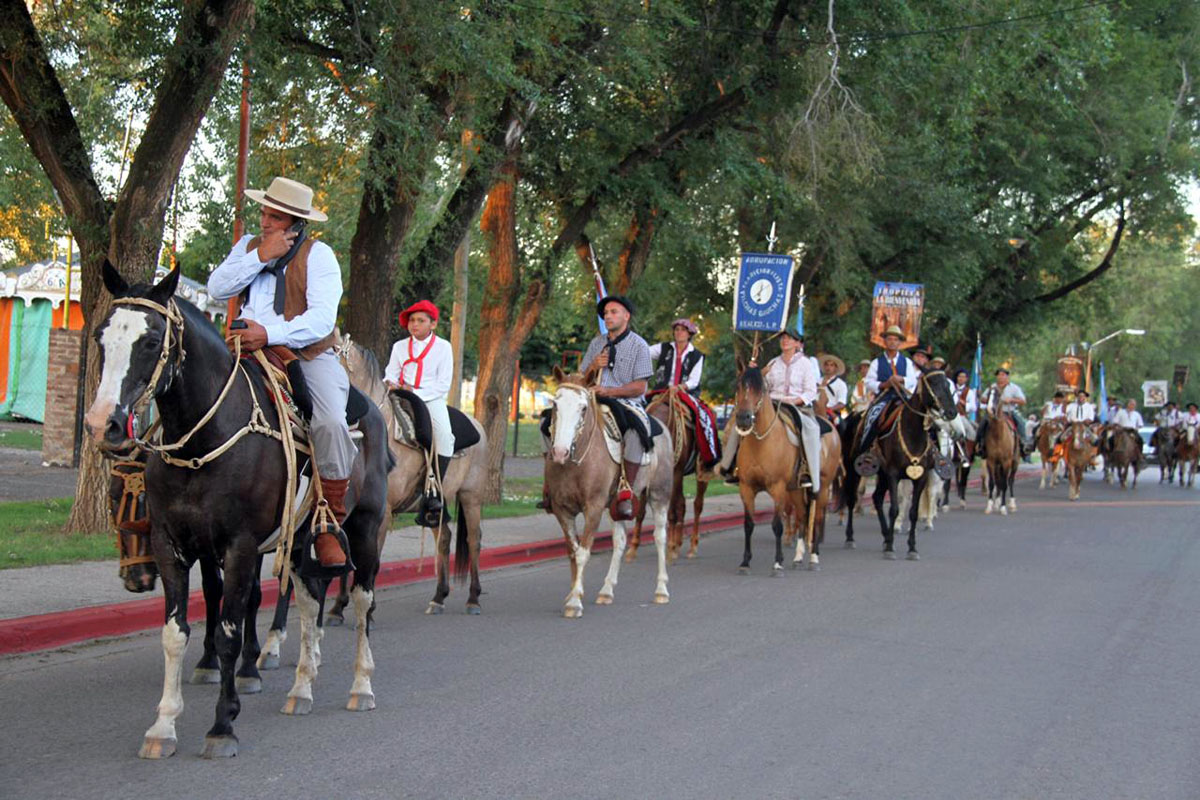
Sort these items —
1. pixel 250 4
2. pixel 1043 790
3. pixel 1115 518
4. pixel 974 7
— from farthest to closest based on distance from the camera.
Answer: pixel 1115 518, pixel 974 7, pixel 250 4, pixel 1043 790

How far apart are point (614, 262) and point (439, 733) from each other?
22088 mm

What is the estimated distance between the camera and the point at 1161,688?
8.79m

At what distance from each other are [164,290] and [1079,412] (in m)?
29.4

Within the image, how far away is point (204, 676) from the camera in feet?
26.2

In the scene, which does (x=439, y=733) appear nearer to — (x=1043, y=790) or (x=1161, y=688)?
(x=1043, y=790)

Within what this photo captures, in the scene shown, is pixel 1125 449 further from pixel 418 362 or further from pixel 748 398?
pixel 418 362

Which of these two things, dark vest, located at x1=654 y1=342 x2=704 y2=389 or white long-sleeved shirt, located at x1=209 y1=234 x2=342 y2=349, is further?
dark vest, located at x1=654 y1=342 x2=704 y2=389

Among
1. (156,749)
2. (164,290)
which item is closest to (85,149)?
(164,290)

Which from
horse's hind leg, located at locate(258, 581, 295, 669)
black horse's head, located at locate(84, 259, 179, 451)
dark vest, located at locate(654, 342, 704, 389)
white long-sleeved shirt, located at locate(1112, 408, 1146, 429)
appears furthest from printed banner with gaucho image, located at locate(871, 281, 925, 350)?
black horse's head, located at locate(84, 259, 179, 451)

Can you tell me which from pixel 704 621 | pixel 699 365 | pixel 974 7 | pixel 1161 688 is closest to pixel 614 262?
pixel 974 7

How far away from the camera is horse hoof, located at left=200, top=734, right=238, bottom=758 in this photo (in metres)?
6.32

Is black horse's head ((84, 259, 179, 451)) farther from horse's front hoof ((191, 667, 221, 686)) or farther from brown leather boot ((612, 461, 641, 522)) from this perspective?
brown leather boot ((612, 461, 641, 522))

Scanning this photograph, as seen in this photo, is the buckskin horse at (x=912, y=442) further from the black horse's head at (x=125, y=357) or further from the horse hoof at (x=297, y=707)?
the black horse's head at (x=125, y=357)

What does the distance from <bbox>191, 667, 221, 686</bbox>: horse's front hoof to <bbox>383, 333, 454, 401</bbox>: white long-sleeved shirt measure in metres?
3.39
